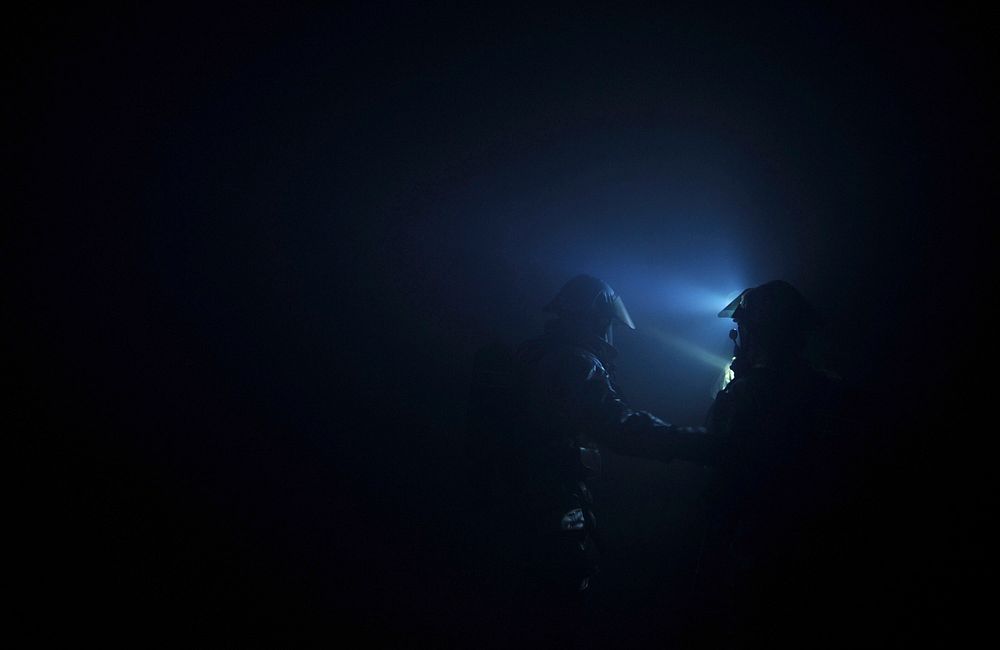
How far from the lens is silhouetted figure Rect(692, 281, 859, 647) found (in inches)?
84.4

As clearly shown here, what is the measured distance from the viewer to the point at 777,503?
7.52 feet

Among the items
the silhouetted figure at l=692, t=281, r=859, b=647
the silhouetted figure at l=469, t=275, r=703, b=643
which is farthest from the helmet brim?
the silhouetted figure at l=469, t=275, r=703, b=643

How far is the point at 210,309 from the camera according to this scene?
3.81 meters

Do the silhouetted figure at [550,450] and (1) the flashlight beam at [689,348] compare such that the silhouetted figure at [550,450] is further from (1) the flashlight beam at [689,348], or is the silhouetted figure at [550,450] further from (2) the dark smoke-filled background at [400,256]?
(1) the flashlight beam at [689,348]

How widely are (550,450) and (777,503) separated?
1594mm

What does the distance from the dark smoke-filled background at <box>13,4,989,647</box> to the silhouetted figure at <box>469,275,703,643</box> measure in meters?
0.98

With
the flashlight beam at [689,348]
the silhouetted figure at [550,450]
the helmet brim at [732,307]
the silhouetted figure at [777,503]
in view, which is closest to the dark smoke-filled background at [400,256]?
the flashlight beam at [689,348]

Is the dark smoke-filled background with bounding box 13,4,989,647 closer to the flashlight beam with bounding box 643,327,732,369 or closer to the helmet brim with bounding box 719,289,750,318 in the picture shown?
the flashlight beam with bounding box 643,327,732,369

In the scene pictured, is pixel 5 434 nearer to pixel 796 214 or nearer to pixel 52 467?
pixel 52 467

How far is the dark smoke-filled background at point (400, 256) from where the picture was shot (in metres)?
3.34

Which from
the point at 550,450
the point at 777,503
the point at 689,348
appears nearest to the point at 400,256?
the point at 550,450

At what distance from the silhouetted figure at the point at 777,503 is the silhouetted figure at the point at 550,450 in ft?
1.45

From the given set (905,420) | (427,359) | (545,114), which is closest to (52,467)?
(427,359)

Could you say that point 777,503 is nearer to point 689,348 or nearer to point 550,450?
point 550,450
